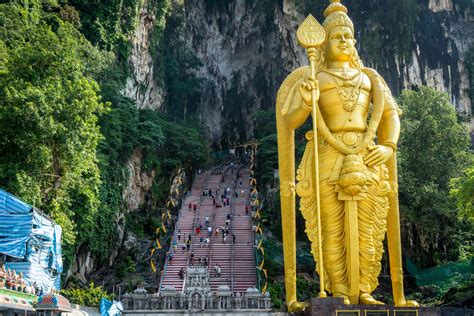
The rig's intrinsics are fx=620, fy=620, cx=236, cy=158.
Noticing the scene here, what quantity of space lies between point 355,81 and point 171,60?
27.1m

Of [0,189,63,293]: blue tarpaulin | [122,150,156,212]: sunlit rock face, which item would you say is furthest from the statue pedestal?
[122,150,156,212]: sunlit rock face

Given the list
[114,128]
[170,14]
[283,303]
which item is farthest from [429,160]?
[170,14]

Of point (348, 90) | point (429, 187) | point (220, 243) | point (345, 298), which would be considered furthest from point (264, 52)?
point (345, 298)

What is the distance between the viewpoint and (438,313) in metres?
8.23

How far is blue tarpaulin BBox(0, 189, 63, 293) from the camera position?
1298 centimetres

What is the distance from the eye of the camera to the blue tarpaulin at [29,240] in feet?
42.6

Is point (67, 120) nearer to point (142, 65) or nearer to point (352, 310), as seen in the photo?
point (352, 310)

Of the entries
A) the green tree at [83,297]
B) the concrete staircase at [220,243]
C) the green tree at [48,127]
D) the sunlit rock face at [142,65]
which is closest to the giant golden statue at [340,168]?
the green tree at [48,127]

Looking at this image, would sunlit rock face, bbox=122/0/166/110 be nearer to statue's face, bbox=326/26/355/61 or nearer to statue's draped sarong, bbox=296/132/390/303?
statue's face, bbox=326/26/355/61

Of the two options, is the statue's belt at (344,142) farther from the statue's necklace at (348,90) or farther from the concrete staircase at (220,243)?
the concrete staircase at (220,243)

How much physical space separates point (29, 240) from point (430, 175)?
1359cm

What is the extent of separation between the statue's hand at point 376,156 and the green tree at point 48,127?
8039mm

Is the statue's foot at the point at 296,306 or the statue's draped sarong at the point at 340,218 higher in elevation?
the statue's draped sarong at the point at 340,218

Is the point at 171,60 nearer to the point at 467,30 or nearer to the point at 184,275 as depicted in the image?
the point at 467,30
